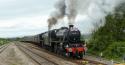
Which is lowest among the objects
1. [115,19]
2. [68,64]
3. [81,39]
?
[68,64]

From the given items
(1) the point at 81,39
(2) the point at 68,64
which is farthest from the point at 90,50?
(2) the point at 68,64

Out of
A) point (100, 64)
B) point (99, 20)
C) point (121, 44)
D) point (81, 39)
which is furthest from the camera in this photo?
point (99, 20)

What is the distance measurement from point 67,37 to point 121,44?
5562 millimetres

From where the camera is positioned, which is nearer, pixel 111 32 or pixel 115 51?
pixel 115 51

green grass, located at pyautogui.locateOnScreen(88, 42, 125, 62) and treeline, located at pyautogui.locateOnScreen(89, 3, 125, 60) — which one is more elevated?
treeline, located at pyautogui.locateOnScreen(89, 3, 125, 60)

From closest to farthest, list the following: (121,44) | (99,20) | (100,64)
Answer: (100,64)
(121,44)
(99,20)

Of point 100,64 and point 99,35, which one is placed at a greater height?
point 99,35

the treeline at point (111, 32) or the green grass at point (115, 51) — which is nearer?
the green grass at point (115, 51)

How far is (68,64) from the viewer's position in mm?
25844

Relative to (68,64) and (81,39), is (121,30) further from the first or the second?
(68,64)

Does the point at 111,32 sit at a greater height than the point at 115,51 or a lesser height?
greater

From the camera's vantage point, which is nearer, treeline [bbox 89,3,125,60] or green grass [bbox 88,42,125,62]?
green grass [bbox 88,42,125,62]

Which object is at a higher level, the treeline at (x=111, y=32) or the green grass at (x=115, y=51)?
the treeline at (x=111, y=32)

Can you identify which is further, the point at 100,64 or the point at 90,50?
the point at 90,50
